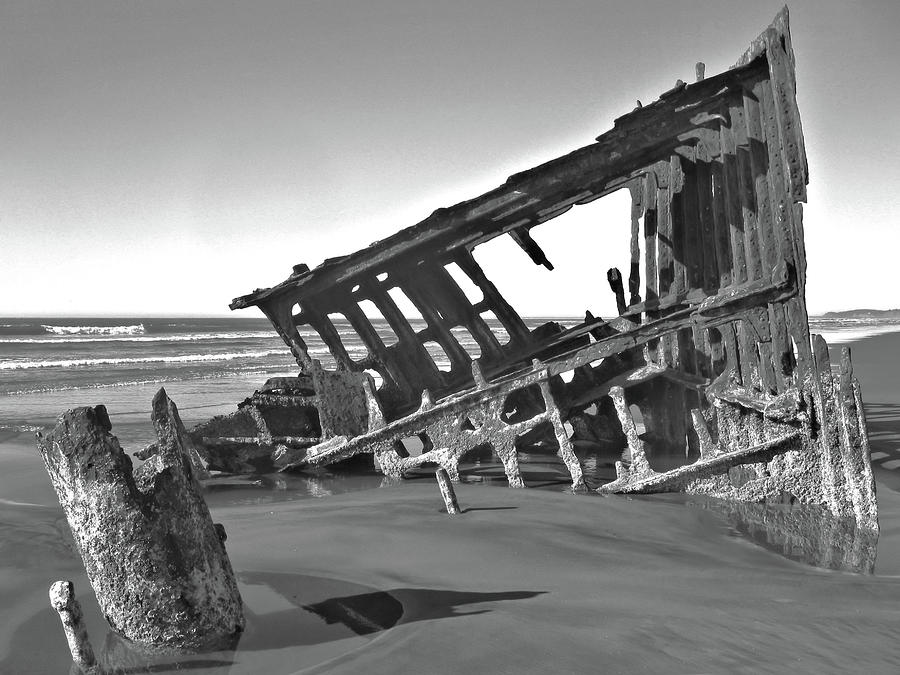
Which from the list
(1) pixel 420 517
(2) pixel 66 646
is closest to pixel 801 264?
(1) pixel 420 517

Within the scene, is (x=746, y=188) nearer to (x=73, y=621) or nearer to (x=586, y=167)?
(x=586, y=167)

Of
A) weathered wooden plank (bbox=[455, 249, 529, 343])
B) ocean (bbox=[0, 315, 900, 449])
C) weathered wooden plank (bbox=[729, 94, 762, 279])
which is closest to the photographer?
weathered wooden plank (bbox=[729, 94, 762, 279])

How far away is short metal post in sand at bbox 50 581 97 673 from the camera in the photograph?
2.33 metres

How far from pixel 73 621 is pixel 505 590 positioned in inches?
70.9

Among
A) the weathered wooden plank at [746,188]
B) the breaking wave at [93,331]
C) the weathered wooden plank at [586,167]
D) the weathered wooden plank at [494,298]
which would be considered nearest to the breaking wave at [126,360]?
the weathered wooden plank at [494,298]

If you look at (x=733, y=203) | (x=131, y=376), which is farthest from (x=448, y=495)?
(x=131, y=376)

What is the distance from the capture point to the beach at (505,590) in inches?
108

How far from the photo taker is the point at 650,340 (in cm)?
561

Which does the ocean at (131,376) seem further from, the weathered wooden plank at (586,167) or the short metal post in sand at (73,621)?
the short metal post in sand at (73,621)

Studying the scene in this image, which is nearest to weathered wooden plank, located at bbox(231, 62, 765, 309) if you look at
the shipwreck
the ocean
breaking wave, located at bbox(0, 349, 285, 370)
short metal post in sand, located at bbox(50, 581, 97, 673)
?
the shipwreck

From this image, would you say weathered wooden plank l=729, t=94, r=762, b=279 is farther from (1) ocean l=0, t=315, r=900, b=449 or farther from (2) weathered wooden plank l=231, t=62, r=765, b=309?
(1) ocean l=0, t=315, r=900, b=449

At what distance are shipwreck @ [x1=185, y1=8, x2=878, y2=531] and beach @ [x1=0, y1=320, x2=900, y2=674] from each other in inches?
20.5

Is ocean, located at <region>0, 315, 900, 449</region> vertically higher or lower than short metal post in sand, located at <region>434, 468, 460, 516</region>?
higher

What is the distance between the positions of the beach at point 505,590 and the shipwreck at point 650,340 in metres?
0.52
